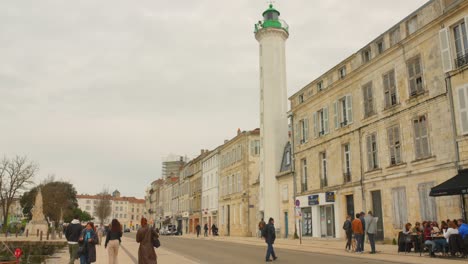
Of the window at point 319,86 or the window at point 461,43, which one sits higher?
the window at point 319,86

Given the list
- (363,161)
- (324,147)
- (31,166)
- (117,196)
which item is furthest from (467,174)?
(117,196)

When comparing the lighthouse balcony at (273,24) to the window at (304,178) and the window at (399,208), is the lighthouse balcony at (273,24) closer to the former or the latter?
the window at (304,178)

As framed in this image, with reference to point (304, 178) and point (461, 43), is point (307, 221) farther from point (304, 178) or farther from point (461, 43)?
point (461, 43)

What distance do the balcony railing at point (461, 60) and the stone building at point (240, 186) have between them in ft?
89.9

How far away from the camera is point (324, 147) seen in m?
29.6

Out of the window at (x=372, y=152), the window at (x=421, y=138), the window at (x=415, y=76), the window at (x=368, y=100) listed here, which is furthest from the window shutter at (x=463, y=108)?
the window at (x=368, y=100)

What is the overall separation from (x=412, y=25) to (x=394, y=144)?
19.8 ft

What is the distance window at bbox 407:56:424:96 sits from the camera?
20.9 meters

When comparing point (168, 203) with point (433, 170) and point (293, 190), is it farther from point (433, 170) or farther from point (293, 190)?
point (433, 170)

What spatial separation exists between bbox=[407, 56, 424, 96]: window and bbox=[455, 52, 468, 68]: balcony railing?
2.52 metres

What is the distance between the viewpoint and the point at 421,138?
20562 millimetres

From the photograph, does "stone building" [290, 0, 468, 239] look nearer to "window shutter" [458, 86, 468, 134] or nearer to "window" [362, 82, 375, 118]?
"window" [362, 82, 375, 118]

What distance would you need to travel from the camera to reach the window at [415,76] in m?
20.9

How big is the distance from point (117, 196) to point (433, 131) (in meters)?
158
